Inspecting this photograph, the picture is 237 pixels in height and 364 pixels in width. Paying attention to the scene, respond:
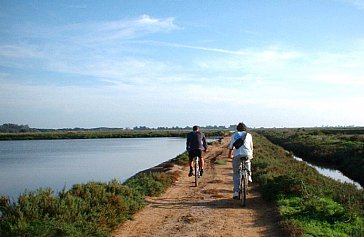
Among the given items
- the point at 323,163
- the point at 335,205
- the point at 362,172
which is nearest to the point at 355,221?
the point at 335,205

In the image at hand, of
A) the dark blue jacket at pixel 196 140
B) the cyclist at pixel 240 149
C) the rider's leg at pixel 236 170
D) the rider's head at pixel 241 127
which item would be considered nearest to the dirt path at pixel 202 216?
the rider's leg at pixel 236 170

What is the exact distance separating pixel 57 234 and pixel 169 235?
2286 millimetres

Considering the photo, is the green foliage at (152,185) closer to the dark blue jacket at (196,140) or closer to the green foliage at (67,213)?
the dark blue jacket at (196,140)

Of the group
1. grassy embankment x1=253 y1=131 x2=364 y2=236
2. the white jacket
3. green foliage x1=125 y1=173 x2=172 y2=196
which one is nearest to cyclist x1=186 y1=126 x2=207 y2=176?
green foliage x1=125 y1=173 x2=172 y2=196

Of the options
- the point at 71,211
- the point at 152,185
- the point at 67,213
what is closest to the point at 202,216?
the point at 71,211

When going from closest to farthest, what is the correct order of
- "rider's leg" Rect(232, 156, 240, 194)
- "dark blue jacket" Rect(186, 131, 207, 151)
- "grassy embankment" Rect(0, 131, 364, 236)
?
1. "grassy embankment" Rect(0, 131, 364, 236)
2. "rider's leg" Rect(232, 156, 240, 194)
3. "dark blue jacket" Rect(186, 131, 207, 151)

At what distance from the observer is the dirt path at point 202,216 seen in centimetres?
878

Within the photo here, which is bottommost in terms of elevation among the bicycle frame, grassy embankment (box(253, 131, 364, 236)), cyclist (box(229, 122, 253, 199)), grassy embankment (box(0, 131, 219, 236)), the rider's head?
grassy embankment (box(253, 131, 364, 236))

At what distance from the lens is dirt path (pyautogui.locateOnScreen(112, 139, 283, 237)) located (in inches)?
346

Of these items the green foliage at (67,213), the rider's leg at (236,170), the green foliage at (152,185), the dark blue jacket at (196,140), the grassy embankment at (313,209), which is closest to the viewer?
the green foliage at (67,213)

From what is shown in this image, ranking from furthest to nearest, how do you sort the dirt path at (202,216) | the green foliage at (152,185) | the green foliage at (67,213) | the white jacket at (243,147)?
the green foliage at (152,185)
the white jacket at (243,147)
the dirt path at (202,216)
the green foliage at (67,213)

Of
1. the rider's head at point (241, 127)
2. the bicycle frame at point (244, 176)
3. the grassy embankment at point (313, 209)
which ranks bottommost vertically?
the grassy embankment at point (313, 209)

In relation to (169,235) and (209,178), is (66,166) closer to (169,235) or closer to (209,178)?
(209,178)

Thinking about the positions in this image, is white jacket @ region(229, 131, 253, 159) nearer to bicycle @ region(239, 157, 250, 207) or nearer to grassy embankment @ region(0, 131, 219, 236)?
bicycle @ region(239, 157, 250, 207)
